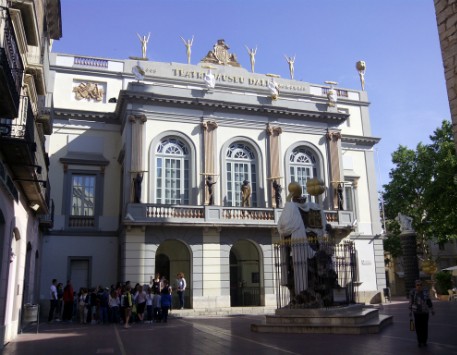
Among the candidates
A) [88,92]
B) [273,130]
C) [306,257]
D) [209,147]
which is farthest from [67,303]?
[273,130]

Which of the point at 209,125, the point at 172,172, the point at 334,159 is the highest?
the point at 209,125

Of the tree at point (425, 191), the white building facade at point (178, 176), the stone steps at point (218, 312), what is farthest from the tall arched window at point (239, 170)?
the tree at point (425, 191)

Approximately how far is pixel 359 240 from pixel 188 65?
51.6ft

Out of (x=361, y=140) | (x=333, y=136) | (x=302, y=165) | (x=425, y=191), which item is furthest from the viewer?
(x=361, y=140)

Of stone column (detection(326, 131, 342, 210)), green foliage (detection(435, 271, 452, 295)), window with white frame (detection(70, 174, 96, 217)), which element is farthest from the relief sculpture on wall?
green foliage (detection(435, 271, 452, 295))

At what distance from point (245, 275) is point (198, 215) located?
559 centimetres

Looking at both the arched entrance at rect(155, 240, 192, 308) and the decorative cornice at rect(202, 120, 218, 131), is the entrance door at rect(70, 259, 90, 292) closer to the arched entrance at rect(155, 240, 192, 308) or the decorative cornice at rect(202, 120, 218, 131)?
the arched entrance at rect(155, 240, 192, 308)

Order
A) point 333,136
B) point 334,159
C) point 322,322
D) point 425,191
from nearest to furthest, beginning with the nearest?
1. point 322,322
2. point 334,159
3. point 333,136
4. point 425,191

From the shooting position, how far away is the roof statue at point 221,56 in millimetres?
32125

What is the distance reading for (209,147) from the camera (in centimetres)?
2627

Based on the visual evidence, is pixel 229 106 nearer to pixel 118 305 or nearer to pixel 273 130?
pixel 273 130

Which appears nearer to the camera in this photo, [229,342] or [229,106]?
[229,342]

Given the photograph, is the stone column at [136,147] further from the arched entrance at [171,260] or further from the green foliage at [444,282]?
the green foliage at [444,282]

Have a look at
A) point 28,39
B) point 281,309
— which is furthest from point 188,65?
point 281,309
